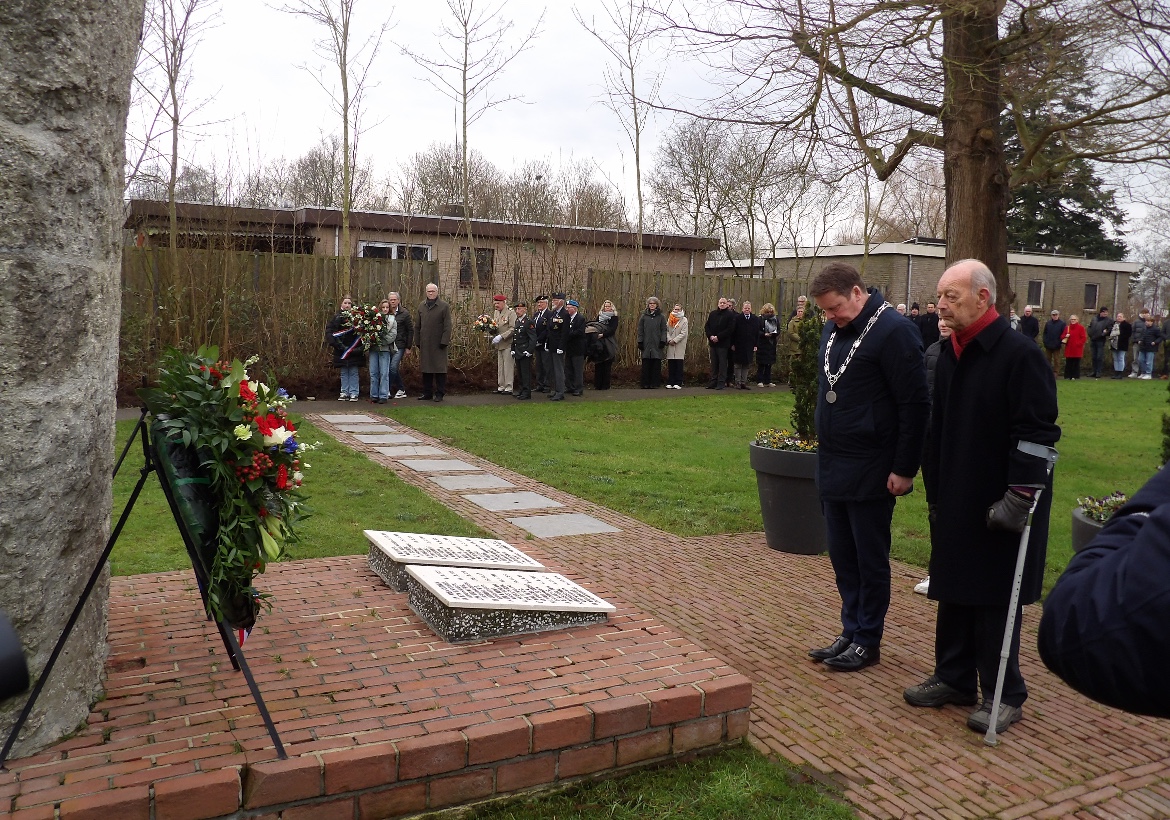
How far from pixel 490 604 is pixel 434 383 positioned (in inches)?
522

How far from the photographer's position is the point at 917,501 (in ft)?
32.0

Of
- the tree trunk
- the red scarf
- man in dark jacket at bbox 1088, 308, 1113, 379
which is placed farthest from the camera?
man in dark jacket at bbox 1088, 308, 1113, 379

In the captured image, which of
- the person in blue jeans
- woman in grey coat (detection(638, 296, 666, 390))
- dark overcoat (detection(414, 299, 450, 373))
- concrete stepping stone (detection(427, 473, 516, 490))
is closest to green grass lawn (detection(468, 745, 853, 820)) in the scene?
concrete stepping stone (detection(427, 473, 516, 490))

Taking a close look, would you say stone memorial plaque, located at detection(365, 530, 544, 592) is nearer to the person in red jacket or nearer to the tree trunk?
the tree trunk

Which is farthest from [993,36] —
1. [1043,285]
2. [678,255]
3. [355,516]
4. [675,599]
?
[1043,285]

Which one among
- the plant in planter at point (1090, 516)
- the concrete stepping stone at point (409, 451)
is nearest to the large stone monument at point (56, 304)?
the plant in planter at point (1090, 516)

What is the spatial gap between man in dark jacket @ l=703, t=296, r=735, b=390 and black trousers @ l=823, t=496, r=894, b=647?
1591 cm

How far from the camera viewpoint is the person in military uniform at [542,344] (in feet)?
58.7

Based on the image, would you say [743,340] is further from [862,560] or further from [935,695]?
[935,695]

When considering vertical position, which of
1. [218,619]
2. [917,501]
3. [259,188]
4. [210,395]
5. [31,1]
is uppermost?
[259,188]

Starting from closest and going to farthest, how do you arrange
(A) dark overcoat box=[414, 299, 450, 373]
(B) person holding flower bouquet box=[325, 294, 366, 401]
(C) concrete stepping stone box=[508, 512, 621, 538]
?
(C) concrete stepping stone box=[508, 512, 621, 538] < (B) person holding flower bouquet box=[325, 294, 366, 401] < (A) dark overcoat box=[414, 299, 450, 373]

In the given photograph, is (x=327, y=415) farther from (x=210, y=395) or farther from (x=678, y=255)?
(x=678, y=255)

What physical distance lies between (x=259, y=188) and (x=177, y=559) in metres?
15.5

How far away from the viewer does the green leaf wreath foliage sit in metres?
3.43
